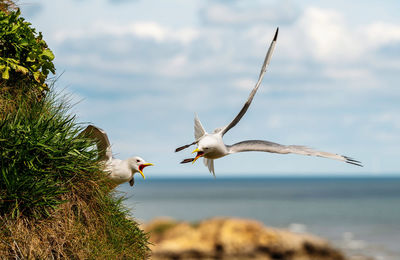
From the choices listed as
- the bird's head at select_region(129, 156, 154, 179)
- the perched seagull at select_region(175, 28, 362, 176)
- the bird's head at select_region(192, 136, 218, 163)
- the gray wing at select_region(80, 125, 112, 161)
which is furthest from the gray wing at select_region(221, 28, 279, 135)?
the gray wing at select_region(80, 125, 112, 161)

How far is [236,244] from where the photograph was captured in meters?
27.5

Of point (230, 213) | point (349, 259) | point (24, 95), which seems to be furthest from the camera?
point (230, 213)

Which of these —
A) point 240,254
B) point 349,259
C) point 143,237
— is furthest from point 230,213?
point 143,237

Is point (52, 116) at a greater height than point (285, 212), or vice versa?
point (285, 212)

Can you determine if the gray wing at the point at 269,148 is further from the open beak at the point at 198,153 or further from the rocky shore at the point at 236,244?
the rocky shore at the point at 236,244

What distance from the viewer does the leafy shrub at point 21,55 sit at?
25.6 feet

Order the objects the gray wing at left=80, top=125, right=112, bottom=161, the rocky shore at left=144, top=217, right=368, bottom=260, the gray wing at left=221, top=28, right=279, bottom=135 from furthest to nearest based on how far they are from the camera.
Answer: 1. the rocky shore at left=144, top=217, right=368, bottom=260
2. the gray wing at left=80, top=125, right=112, bottom=161
3. the gray wing at left=221, top=28, right=279, bottom=135

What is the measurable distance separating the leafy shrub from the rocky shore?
19995 mm

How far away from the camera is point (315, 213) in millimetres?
78938

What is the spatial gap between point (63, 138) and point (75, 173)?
0.47 metres

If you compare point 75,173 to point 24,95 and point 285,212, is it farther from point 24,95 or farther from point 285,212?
point 285,212

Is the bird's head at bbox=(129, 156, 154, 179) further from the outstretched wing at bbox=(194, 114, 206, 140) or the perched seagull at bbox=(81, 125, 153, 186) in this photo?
the outstretched wing at bbox=(194, 114, 206, 140)

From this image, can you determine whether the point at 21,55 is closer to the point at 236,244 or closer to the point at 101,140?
the point at 101,140

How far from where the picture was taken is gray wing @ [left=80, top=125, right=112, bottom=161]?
7.43 metres
